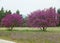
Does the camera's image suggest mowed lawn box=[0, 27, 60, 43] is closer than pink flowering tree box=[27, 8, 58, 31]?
Yes

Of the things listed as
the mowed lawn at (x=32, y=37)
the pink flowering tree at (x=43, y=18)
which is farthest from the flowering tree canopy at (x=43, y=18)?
the mowed lawn at (x=32, y=37)

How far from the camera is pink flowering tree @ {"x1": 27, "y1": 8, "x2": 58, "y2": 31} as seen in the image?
150ft

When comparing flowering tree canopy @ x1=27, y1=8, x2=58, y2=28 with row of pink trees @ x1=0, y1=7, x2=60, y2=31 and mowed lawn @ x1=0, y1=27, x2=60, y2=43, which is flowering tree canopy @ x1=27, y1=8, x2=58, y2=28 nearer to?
row of pink trees @ x1=0, y1=7, x2=60, y2=31

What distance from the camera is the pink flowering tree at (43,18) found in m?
45.7

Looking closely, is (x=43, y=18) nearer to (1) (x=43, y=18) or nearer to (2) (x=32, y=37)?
(1) (x=43, y=18)

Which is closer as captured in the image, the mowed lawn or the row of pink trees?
the mowed lawn

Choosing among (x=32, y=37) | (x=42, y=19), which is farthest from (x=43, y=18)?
(x=32, y=37)

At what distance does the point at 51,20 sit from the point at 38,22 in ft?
8.34

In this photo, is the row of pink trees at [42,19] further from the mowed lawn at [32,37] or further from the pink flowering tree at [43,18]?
the mowed lawn at [32,37]

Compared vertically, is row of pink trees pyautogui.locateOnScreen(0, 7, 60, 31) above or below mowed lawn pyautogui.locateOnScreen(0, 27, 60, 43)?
above

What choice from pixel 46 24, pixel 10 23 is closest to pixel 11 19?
pixel 10 23

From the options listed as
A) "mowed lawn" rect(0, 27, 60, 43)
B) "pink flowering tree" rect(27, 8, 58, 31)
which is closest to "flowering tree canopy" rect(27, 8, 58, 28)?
"pink flowering tree" rect(27, 8, 58, 31)

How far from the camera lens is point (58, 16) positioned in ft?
165

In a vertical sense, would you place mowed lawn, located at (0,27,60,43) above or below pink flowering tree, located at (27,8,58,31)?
below
